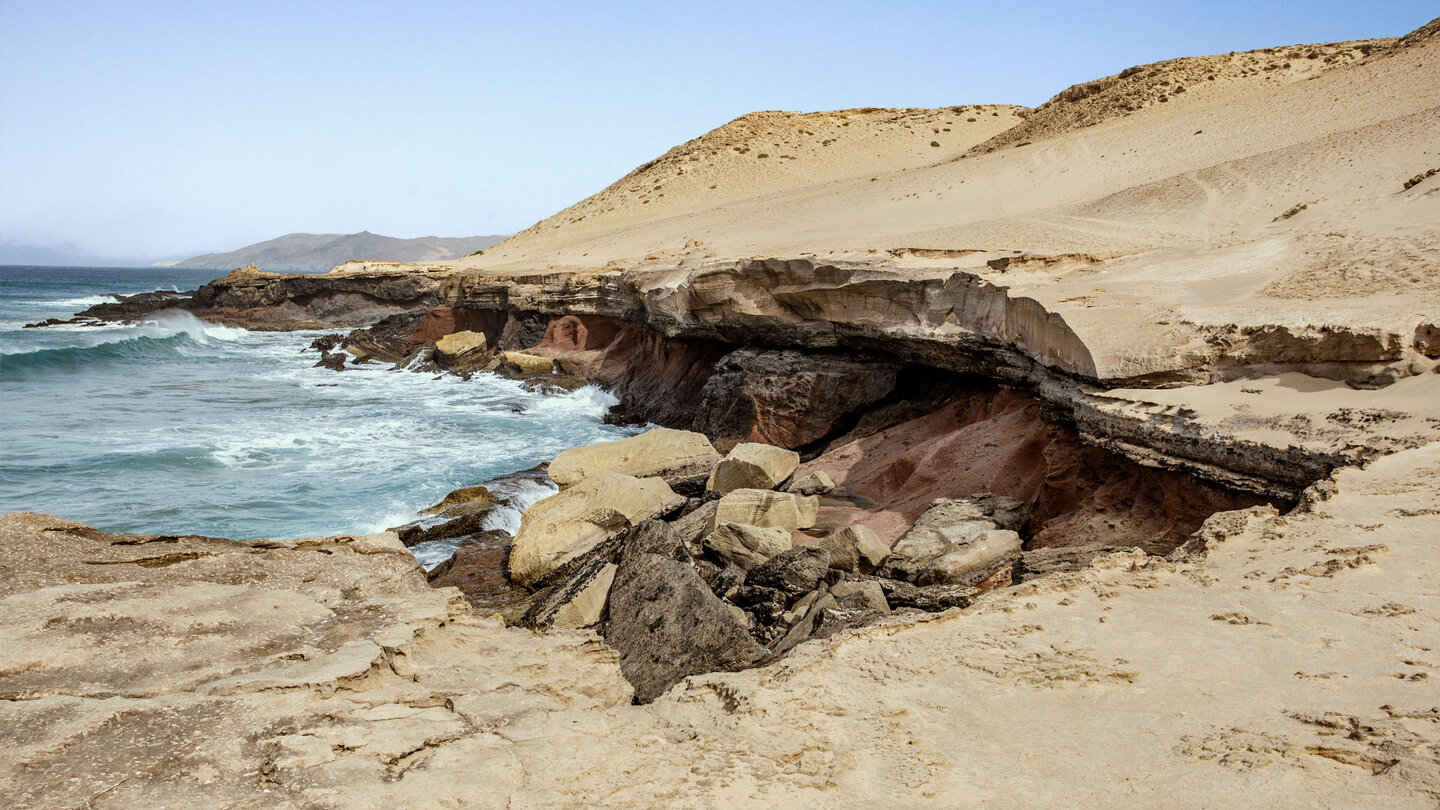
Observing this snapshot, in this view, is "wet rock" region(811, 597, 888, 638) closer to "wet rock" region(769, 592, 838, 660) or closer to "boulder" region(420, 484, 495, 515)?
"wet rock" region(769, 592, 838, 660)

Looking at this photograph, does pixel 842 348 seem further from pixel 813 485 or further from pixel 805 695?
pixel 805 695

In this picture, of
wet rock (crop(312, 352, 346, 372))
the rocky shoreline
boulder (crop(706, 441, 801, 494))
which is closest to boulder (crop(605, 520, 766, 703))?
the rocky shoreline

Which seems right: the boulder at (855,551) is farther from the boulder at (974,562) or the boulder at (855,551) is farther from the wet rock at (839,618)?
the wet rock at (839,618)

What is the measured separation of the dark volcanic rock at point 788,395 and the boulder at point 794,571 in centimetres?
614

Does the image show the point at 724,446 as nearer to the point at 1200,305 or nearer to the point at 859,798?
the point at 1200,305

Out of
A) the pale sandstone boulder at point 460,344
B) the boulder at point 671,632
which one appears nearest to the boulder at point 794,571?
the boulder at point 671,632

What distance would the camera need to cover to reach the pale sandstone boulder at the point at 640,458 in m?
11.3

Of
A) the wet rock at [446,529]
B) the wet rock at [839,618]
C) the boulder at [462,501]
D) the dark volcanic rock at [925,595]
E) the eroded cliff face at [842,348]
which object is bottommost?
the wet rock at [446,529]

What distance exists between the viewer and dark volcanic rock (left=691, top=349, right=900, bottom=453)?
43.0 feet

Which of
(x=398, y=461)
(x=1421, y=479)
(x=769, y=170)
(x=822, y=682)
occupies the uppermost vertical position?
(x=769, y=170)

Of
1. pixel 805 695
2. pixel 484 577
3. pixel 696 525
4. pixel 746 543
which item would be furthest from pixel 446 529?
pixel 805 695

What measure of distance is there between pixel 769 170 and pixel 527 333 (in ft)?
59.8

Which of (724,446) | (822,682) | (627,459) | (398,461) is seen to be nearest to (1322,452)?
(822,682)

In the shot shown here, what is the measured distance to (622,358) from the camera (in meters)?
21.4
